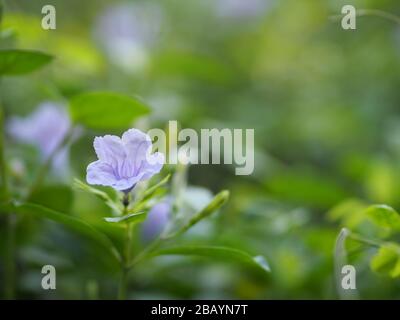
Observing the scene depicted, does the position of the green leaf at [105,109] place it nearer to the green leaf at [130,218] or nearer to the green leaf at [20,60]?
the green leaf at [20,60]

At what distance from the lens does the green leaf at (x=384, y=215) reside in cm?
82

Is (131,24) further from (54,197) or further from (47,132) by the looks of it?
(54,197)

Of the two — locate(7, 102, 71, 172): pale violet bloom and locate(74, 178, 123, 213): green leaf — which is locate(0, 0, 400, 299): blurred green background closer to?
locate(7, 102, 71, 172): pale violet bloom

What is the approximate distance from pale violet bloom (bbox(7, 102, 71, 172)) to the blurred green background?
30 mm

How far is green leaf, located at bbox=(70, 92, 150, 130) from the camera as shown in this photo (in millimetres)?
946

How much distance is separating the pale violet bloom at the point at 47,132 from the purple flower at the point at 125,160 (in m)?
0.47

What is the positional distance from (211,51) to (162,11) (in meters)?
0.22

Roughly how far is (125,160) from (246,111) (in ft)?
3.78

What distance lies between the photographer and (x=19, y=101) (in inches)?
59.9

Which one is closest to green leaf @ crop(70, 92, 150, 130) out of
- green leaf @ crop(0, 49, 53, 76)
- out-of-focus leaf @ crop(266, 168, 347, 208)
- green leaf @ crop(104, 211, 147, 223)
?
green leaf @ crop(0, 49, 53, 76)

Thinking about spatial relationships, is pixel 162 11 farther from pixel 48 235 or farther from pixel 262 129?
pixel 48 235

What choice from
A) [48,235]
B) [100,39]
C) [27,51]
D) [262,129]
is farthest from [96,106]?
[100,39]

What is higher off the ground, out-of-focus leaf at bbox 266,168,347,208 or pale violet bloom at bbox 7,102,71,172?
pale violet bloom at bbox 7,102,71,172

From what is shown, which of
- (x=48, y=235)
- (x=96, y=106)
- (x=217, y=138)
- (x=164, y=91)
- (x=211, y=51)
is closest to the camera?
(x=96, y=106)
